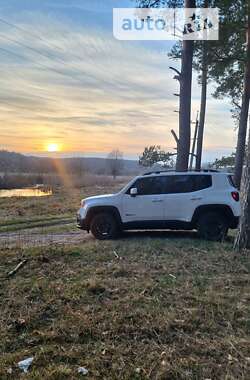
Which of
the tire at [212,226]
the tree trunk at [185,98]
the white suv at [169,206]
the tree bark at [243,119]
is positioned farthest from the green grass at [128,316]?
the tree bark at [243,119]

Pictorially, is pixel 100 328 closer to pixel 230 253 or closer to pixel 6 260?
pixel 6 260

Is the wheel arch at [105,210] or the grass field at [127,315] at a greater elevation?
the wheel arch at [105,210]

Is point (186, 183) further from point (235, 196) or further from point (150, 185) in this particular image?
point (235, 196)

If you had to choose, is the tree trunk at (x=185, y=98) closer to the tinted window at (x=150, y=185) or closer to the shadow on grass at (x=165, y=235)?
the shadow on grass at (x=165, y=235)

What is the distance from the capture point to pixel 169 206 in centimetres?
936

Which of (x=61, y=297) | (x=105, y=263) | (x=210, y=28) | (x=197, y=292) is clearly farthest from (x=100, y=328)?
(x=210, y=28)

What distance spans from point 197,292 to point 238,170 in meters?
12.8

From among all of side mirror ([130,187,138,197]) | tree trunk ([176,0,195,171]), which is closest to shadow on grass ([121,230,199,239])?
side mirror ([130,187,138,197])

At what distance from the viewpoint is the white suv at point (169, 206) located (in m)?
9.16

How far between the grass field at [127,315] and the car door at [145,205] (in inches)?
79.2

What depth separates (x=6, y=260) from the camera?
7.04 meters

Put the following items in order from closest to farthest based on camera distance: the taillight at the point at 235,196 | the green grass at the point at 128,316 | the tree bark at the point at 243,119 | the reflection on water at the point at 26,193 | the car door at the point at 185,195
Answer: the green grass at the point at 128,316
the taillight at the point at 235,196
the car door at the point at 185,195
the tree bark at the point at 243,119
the reflection on water at the point at 26,193

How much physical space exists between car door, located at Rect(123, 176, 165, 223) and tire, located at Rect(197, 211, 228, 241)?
39.1 inches

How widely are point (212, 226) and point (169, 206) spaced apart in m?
1.16
